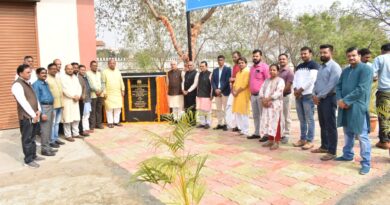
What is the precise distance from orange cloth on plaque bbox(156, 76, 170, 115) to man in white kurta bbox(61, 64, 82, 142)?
2.40 meters

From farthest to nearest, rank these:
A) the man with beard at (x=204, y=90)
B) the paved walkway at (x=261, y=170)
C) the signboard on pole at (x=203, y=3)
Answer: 1. the man with beard at (x=204, y=90)
2. the signboard on pole at (x=203, y=3)
3. the paved walkway at (x=261, y=170)

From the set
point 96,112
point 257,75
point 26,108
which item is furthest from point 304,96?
point 96,112

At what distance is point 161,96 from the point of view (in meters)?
9.22

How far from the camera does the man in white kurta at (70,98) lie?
6980 mm

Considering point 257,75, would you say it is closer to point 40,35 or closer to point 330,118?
point 330,118

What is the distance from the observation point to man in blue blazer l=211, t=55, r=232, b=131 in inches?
298

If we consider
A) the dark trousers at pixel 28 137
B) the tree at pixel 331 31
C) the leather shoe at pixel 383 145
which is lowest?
the leather shoe at pixel 383 145

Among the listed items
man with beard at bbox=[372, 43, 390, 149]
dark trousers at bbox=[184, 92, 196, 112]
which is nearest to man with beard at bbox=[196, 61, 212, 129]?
dark trousers at bbox=[184, 92, 196, 112]

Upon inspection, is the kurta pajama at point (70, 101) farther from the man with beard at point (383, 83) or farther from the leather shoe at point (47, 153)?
the man with beard at point (383, 83)

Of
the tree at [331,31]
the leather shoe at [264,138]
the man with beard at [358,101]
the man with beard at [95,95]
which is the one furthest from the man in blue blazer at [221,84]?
the tree at [331,31]

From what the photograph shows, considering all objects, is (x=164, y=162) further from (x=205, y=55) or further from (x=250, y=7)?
(x=205, y=55)

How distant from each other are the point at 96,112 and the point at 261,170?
15.7ft

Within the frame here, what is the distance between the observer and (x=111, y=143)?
273 inches

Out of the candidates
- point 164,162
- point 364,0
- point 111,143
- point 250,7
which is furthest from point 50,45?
point 364,0
